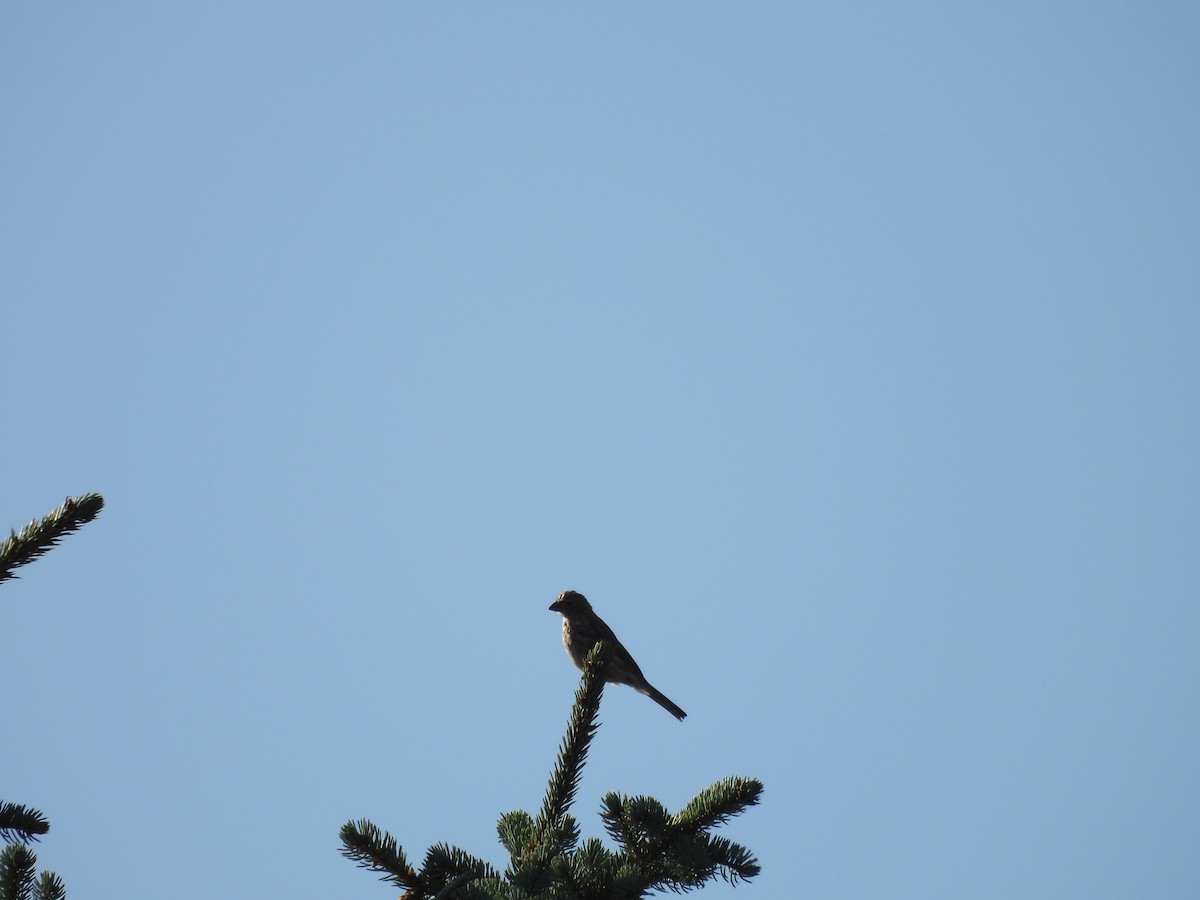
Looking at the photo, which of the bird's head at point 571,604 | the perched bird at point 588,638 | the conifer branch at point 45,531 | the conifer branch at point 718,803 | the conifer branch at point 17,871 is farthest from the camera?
the bird's head at point 571,604

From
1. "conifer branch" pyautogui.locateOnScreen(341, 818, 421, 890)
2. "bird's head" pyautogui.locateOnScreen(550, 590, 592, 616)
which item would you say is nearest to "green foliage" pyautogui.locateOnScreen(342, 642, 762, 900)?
"conifer branch" pyautogui.locateOnScreen(341, 818, 421, 890)

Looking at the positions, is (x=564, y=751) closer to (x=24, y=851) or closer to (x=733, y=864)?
(x=733, y=864)

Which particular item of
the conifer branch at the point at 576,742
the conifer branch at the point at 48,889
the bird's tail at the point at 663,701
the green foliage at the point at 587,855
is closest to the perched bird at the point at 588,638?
the bird's tail at the point at 663,701

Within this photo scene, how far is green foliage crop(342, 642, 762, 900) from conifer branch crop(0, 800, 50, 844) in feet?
4.03

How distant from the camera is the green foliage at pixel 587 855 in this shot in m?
4.26

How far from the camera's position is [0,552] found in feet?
12.1

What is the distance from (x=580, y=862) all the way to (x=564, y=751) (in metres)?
0.91

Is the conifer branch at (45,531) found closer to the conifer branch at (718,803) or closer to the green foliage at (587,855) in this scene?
the green foliage at (587,855)

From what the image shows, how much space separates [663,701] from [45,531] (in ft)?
24.3

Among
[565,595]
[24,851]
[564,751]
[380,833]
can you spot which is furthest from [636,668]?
[24,851]

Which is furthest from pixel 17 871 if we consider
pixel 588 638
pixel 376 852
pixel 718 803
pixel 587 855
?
pixel 588 638

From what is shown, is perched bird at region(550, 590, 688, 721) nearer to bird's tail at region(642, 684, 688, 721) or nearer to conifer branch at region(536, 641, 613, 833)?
bird's tail at region(642, 684, 688, 721)

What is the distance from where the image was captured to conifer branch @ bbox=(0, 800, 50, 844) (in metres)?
4.17

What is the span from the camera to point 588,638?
10.2m
